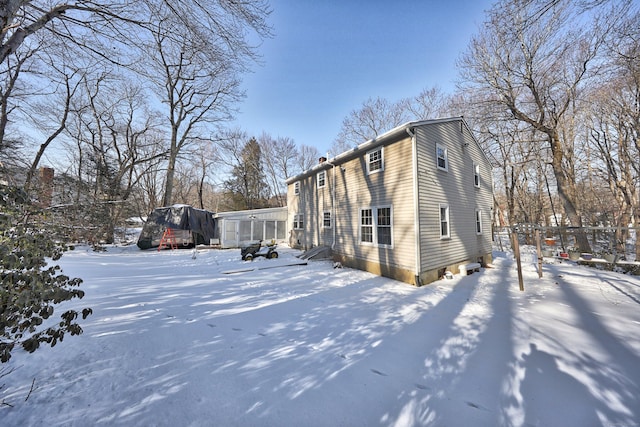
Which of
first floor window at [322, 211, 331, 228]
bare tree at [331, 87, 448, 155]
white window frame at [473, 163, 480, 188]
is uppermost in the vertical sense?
bare tree at [331, 87, 448, 155]

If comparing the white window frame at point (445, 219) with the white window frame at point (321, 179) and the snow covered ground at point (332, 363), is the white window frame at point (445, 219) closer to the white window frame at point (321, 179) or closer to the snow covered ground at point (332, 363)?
the snow covered ground at point (332, 363)

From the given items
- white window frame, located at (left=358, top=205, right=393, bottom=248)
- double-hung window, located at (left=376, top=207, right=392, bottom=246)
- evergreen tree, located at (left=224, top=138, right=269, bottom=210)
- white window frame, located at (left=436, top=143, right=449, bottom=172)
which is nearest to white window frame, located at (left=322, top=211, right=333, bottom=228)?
white window frame, located at (left=358, top=205, right=393, bottom=248)

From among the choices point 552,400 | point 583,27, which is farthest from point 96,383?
point 583,27

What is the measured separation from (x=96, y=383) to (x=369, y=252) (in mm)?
7509

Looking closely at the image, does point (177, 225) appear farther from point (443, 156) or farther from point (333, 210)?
point (443, 156)

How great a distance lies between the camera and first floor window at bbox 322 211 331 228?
11.3 metres

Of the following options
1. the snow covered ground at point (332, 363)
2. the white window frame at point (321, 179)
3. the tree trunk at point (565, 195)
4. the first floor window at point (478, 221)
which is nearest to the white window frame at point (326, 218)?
the white window frame at point (321, 179)

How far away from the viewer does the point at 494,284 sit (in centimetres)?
719

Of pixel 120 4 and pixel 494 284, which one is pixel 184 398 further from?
pixel 494 284

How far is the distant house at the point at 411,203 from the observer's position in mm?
7211

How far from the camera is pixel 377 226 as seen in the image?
8.35 m

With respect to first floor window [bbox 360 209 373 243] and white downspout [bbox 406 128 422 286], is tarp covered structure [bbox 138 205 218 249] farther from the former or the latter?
white downspout [bbox 406 128 422 286]

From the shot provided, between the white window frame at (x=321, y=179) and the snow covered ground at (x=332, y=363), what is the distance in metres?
6.95

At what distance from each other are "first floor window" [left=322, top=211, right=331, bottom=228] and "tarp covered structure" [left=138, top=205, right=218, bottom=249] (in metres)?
9.42
